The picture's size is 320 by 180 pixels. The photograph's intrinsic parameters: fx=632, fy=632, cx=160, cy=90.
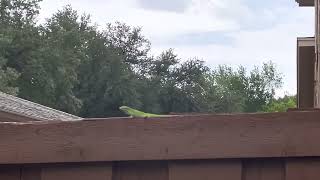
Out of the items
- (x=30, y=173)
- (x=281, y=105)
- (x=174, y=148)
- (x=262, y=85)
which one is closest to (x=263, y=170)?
(x=174, y=148)

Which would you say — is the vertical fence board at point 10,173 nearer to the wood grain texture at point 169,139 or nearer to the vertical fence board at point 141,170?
the wood grain texture at point 169,139

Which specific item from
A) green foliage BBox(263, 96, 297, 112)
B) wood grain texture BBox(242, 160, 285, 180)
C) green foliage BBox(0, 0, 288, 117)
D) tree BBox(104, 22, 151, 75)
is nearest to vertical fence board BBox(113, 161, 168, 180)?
wood grain texture BBox(242, 160, 285, 180)

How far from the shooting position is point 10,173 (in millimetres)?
1568

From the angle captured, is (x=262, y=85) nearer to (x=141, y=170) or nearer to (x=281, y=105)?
(x=281, y=105)

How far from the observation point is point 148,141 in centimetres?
147

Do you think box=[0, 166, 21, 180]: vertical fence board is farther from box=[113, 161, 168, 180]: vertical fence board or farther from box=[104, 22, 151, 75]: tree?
box=[104, 22, 151, 75]: tree

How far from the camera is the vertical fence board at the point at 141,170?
1.50 meters

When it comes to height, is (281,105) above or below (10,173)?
above

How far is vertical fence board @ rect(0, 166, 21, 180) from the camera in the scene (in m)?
1.56

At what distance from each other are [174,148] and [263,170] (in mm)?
213

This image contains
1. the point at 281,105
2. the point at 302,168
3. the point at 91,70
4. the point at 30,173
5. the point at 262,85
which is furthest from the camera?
the point at 262,85

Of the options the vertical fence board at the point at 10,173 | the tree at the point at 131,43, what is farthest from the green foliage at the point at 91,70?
the vertical fence board at the point at 10,173

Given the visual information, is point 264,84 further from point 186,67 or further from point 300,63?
point 300,63

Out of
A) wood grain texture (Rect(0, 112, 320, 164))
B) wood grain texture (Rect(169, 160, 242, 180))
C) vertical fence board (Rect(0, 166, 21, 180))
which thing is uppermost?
wood grain texture (Rect(0, 112, 320, 164))
